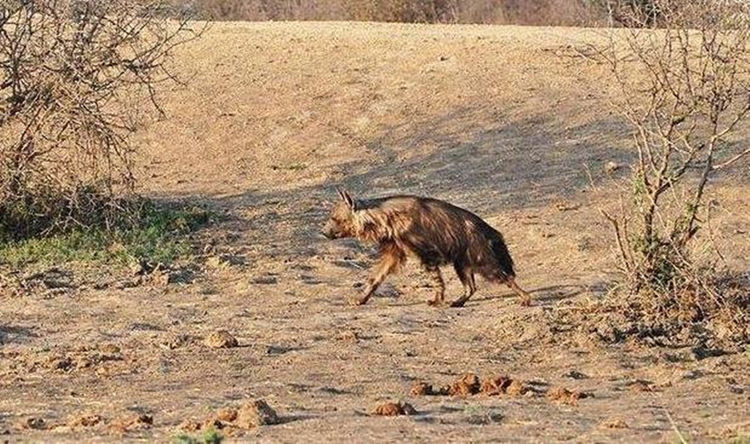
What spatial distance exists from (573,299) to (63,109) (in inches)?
198

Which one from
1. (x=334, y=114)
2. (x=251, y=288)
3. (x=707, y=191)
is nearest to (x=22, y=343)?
(x=251, y=288)

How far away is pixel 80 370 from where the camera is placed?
9242 mm

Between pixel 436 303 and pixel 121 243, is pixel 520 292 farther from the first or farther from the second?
pixel 121 243

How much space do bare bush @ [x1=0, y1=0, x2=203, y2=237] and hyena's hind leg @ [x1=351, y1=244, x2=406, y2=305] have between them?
3.12 meters

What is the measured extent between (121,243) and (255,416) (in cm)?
634

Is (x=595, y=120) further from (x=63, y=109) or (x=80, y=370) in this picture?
(x=80, y=370)

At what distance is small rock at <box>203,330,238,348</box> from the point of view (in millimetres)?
9867

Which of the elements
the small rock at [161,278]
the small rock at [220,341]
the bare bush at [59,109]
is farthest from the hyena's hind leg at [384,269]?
the bare bush at [59,109]

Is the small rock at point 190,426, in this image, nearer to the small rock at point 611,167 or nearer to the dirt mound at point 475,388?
the dirt mound at point 475,388

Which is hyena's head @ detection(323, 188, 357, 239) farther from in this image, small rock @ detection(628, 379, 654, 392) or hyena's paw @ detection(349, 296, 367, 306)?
small rock @ detection(628, 379, 654, 392)

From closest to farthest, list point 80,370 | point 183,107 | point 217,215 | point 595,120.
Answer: point 80,370 → point 217,215 → point 595,120 → point 183,107

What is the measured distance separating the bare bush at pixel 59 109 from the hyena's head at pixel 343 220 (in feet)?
8.43

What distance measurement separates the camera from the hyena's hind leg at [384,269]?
11.5 meters

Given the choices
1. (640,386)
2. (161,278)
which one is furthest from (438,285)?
(640,386)
